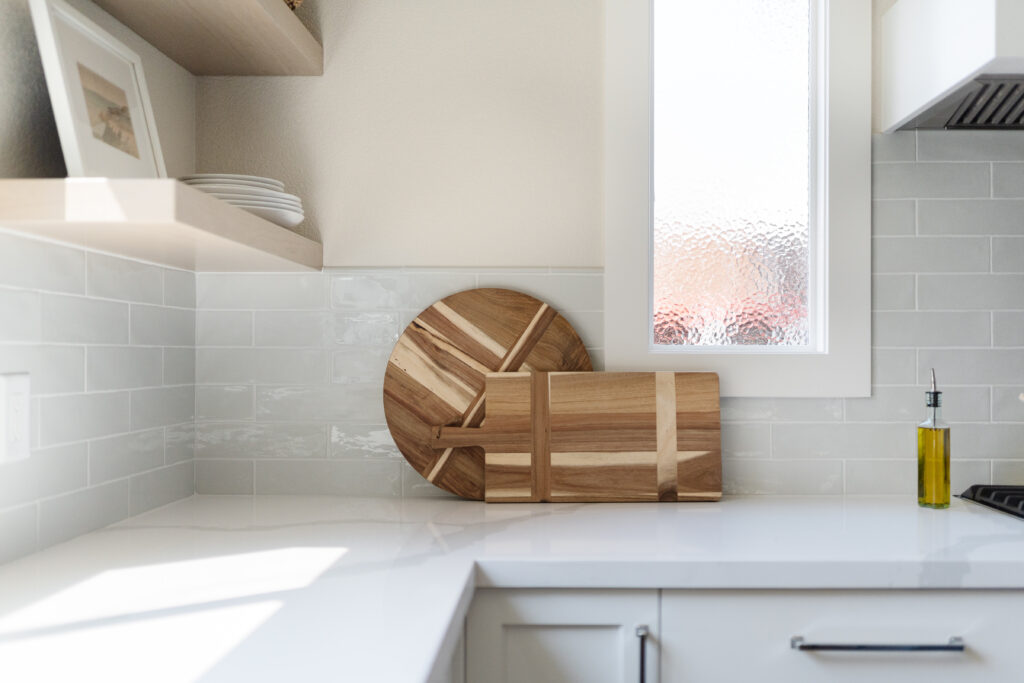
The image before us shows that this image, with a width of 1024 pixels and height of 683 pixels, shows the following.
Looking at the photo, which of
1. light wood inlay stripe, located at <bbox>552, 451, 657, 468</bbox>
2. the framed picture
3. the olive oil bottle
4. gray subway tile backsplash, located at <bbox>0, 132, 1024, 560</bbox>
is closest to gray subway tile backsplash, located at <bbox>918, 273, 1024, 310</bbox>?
gray subway tile backsplash, located at <bbox>0, 132, 1024, 560</bbox>

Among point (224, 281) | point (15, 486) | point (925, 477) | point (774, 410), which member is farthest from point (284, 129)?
point (925, 477)

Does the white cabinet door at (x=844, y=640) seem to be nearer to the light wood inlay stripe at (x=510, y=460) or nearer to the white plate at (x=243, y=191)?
the light wood inlay stripe at (x=510, y=460)

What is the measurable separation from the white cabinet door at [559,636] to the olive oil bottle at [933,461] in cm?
73

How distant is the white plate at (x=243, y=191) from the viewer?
1443 mm

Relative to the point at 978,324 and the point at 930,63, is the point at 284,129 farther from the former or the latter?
the point at 978,324

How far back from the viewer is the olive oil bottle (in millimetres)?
1640

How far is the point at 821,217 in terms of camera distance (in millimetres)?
1835

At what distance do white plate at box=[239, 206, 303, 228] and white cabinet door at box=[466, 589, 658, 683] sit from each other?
0.76 metres

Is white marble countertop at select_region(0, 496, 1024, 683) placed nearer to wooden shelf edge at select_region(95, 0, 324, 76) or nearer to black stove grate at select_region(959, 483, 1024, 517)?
black stove grate at select_region(959, 483, 1024, 517)

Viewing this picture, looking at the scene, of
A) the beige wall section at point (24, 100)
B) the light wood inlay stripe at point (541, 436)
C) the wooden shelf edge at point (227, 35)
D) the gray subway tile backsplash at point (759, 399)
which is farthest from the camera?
the gray subway tile backsplash at point (759, 399)

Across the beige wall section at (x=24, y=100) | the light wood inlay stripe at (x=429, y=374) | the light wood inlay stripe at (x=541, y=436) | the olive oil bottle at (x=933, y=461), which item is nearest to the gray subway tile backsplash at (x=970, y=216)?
the olive oil bottle at (x=933, y=461)

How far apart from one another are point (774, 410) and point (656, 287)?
14.3 inches

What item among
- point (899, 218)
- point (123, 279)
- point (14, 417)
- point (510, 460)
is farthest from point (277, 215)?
point (899, 218)

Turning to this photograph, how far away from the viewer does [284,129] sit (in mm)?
1842
